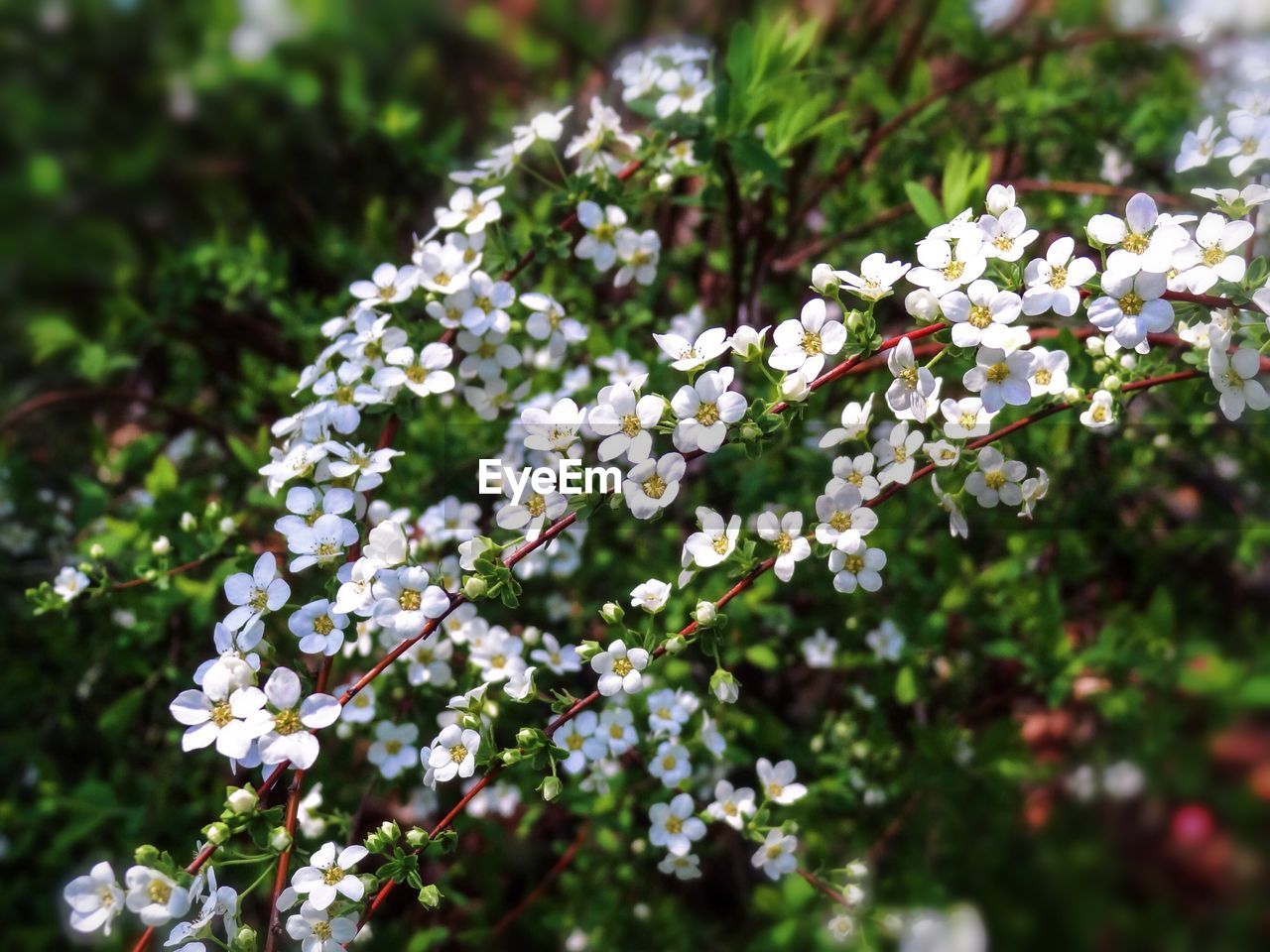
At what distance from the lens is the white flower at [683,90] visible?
179 centimetres

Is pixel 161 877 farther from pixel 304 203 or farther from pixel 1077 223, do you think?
pixel 304 203

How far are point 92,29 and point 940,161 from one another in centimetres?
308

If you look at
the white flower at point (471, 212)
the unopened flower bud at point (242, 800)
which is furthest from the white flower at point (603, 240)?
the unopened flower bud at point (242, 800)

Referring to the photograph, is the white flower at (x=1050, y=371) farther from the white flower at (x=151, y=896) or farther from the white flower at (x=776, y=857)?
the white flower at (x=151, y=896)

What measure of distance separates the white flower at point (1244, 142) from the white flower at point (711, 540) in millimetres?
999

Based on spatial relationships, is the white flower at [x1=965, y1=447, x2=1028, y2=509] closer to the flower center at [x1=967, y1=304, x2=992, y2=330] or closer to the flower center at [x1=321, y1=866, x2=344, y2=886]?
the flower center at [x1=967, y1=304, x2=992, y2=330]

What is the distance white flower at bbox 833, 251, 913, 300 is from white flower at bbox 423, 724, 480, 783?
78cm

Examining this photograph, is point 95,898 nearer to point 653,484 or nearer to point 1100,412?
point 653,484

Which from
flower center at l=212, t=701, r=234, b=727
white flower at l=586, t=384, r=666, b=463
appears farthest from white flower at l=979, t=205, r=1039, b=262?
flower center at l=212, t=701, r=234, b=727

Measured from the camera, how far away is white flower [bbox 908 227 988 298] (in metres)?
1.20

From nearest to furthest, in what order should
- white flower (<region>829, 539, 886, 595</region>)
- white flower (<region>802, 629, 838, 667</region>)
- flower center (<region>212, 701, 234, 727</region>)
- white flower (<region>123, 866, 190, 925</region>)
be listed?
1. white flower (<region>123, 866, 190, 925</region>)
2. flower center (<region>212, 701, 234, 727</region>)
3. white flower (<region>829, 539, 886, 595</region>)
4. white flower (<region>802, 629, 838, 667</region>)

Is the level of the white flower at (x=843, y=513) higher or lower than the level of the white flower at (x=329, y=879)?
higher

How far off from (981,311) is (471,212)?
0.90 meters

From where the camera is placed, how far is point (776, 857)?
164 cm
